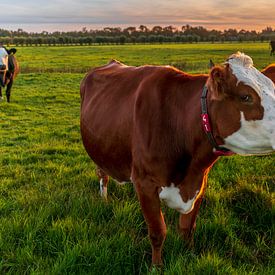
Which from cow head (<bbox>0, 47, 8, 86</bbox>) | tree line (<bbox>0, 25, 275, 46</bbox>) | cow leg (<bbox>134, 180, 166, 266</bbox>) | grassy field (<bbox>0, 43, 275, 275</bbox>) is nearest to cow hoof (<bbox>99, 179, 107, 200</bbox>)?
grassy field (<bbox>0, 43, 275, 275</bbox>)

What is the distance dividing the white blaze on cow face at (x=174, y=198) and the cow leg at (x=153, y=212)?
0.06 metres

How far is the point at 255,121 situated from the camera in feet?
7.86

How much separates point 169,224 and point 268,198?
122cm

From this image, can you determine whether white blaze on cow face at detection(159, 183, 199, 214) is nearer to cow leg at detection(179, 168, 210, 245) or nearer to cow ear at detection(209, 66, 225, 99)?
cow leg at detection(179, 168, 210, 245)

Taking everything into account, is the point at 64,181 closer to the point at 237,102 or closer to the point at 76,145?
the point at 76,145

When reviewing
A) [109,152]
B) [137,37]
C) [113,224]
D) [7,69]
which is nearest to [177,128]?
[109,152]

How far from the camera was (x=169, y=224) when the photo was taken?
391 centimetres

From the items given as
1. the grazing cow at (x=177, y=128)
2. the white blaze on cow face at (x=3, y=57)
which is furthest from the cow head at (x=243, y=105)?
the white blaze on cow face at (x=3, y=57)

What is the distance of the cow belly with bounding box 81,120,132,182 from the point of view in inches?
140

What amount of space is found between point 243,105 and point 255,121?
124 mm

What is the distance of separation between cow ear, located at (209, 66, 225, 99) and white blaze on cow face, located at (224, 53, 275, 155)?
10 cm

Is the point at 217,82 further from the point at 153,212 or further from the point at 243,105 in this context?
the point at 153,212

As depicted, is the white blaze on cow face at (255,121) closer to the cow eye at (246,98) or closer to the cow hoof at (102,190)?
the cow eye at (246,98)

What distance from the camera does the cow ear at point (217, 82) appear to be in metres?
2.37
